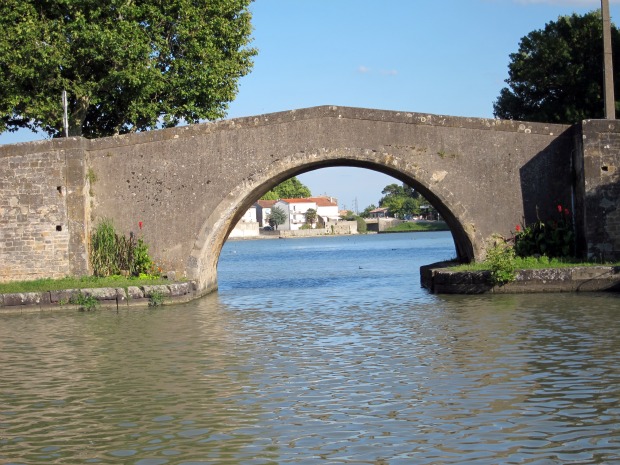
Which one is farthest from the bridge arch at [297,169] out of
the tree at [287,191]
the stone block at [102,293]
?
the tree at [287,191]

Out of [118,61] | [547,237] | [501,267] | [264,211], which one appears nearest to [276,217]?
[264,211]

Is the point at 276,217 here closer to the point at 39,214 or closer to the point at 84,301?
the point at 39,214

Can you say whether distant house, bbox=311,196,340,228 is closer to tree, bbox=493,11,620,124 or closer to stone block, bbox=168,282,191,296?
tree, bbox=493,11,620,124

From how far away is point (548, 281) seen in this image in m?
17.1

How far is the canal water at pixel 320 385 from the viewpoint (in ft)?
22.5

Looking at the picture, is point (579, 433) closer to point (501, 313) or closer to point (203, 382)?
point (203, 382)

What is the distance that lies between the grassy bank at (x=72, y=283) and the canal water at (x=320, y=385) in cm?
120

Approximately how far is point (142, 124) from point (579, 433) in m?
22.3

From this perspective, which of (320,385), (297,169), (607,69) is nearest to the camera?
(320,385)

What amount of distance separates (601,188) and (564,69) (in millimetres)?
16697

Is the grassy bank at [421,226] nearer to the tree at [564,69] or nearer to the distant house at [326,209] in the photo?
the distant house at [326,209]

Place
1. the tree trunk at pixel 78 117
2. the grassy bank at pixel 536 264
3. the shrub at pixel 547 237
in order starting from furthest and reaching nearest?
the tree trunk at pixel 78 117 < the shrub at pixel 547 237 < the grassy bank at pixel 536 264

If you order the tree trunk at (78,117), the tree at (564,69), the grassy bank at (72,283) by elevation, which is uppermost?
the tree at (564,69)

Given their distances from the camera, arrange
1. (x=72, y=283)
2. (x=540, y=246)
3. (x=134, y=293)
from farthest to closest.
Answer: (x=540, y=246)
(x=72, y=283)
(x=134, y=293)
